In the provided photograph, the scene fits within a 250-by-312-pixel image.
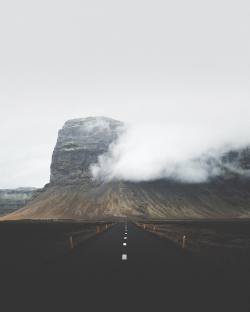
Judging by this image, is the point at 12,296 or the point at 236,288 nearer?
the point at 12,296

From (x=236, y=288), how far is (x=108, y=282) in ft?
12.1

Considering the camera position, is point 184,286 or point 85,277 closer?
point 184,286

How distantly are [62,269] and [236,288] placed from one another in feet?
21.9

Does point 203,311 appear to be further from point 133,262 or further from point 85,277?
point 133,262

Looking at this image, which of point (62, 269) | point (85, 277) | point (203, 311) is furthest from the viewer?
point (62, 269)

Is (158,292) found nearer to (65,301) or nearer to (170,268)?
(65,301)

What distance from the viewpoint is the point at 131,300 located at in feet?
30.7

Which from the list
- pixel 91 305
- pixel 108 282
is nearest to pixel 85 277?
pixel 108 282

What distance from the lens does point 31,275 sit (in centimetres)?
1359

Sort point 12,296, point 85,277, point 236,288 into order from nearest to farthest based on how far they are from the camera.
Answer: point 12,296 → point 236,288 → point 85,277

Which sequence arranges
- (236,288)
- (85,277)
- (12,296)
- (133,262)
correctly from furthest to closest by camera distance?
(133,262) < (85,277) < (236,288) < (12,296)

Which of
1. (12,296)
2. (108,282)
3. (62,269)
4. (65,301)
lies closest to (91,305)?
(65,301)

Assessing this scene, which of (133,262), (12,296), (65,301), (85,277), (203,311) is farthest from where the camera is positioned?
(133,262)

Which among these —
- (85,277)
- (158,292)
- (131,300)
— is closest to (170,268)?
(85,277)
